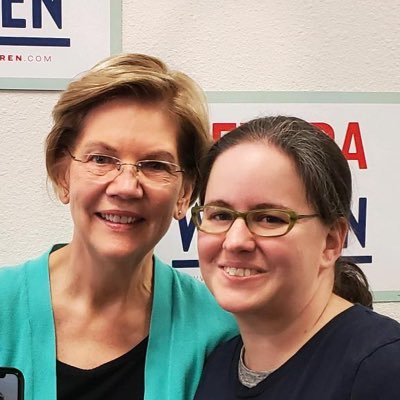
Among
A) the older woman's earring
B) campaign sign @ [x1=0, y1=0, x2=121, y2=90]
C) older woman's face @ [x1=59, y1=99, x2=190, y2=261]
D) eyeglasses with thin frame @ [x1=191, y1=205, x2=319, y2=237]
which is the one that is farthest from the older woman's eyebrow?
campaign sign @ [x1=0, y1=0, x2=121, y2=90]

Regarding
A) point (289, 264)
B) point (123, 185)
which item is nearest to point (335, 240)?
point (289, 264)

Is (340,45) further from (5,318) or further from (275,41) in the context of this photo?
(5,318)

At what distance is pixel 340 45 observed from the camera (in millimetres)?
1169

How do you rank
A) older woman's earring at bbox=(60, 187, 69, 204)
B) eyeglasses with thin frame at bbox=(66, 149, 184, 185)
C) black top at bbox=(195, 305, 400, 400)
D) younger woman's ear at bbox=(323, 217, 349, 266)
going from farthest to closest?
older woman's earring at bbox=(60, 187, 69, 204) → eyeglasses with thin frame at bbox=(66, 149, 184, 185) → younger woman's ear at bbox=(323, 217, 349, 266) → black top at bbox=(195, 305, 400, 400)

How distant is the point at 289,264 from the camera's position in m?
0.63

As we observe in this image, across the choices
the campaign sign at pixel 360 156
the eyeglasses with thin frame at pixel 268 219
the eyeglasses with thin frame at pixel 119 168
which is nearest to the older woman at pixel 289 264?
the eyeglasses with thin frame at pixel 268 219

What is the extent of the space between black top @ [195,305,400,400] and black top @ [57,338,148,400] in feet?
0.60

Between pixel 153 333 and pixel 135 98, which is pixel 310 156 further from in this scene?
pixel 153 333

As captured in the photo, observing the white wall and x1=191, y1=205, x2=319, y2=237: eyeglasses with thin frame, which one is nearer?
x1=191, y1=205, x2=319, y2=237: eyeglasses with thin frame

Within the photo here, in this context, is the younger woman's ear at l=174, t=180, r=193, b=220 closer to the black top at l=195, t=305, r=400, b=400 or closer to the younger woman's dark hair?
the younger woman's dark hair

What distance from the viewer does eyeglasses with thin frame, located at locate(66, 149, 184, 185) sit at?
0.79m

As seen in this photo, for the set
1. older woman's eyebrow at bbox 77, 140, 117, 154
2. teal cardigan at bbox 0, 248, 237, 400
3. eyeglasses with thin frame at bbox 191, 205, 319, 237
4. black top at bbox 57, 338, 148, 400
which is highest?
older woman's eyebrow at bbox 77, 140, 117, 154

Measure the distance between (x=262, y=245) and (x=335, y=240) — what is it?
11 centimetres

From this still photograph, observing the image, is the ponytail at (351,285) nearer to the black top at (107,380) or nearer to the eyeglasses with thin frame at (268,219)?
the eyeglasses with thin frame at (268,219)
